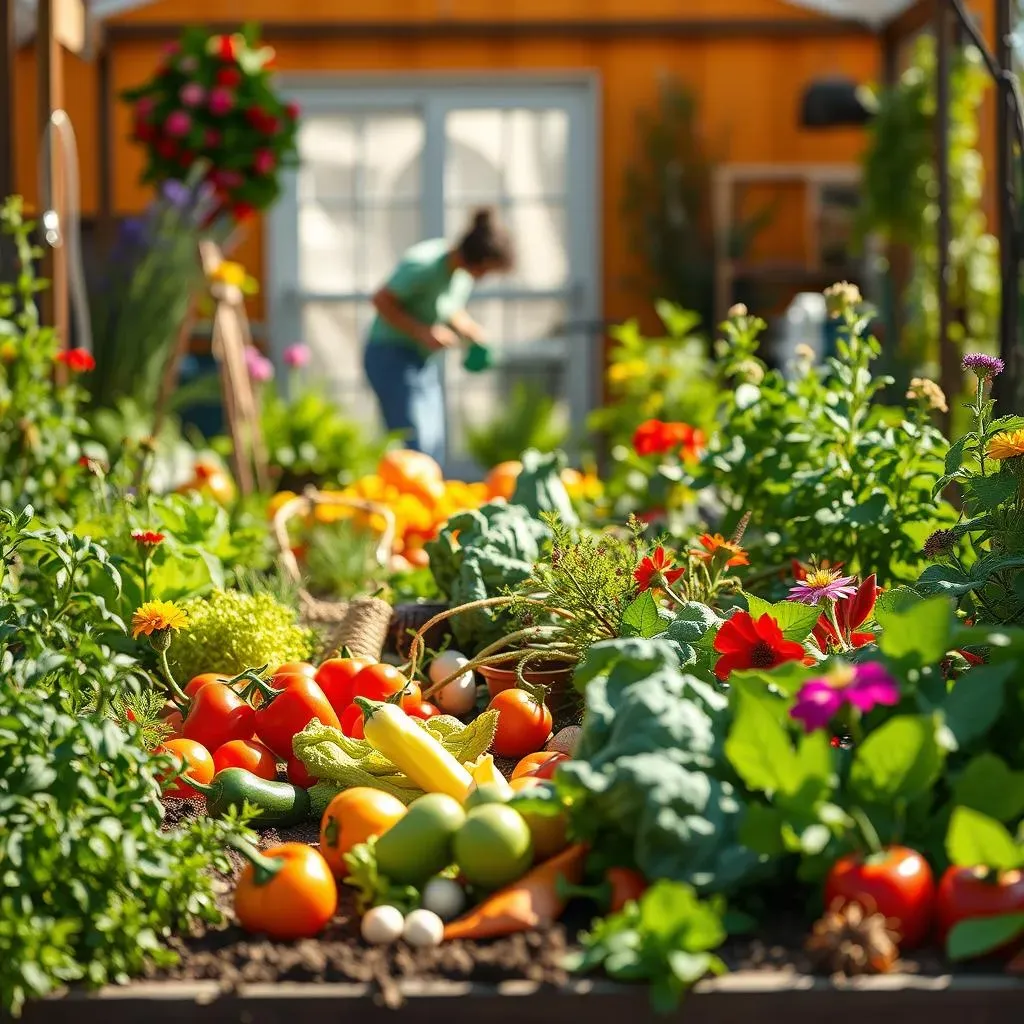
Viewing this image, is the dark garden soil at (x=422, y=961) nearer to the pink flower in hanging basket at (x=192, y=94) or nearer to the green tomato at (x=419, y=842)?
the green tomato at (x=419, y=842)

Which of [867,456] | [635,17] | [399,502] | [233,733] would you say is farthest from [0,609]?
[635,17]

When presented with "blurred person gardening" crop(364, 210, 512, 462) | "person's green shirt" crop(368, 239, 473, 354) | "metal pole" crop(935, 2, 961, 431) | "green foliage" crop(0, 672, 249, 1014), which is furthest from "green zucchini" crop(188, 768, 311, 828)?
"person's green shirt" crop(368, 239, 473, 354)

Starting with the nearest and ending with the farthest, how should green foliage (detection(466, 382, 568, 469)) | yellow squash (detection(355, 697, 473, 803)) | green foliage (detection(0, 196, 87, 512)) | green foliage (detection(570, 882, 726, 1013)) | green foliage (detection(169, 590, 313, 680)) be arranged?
green foliage (detection(570, 882, 726, 1013))
yellow squash (detection(355, 697, 473, 803))
green foliage (detection(169, 590, 313, 680))
green foliage (detection(0, 196, 87, 512))
green foliage (detection(466, 382, 568, 469))

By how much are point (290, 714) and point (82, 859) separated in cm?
64

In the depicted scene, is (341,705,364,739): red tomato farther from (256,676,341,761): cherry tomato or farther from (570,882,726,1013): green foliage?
(570,882,726,1013): green foliage

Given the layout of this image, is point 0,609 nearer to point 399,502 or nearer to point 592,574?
point 592,574

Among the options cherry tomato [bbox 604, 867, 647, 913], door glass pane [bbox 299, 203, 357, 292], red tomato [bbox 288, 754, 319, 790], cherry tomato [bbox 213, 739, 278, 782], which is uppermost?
door glass pane [bbox 299, 203, 357, 292]

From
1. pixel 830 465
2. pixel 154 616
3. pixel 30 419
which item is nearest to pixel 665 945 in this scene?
pixel 154 616

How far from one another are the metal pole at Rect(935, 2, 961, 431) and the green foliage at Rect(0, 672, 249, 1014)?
140 inches

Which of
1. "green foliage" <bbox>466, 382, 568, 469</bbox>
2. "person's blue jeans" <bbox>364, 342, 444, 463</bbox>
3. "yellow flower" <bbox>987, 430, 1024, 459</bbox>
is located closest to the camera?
"yellow flower" <bbox>987, 430, 1024, 459</bbox>

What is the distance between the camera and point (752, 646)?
1.74 metres

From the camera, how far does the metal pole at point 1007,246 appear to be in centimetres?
340

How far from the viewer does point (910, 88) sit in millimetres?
6984

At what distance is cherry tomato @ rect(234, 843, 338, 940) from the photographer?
1435mm
